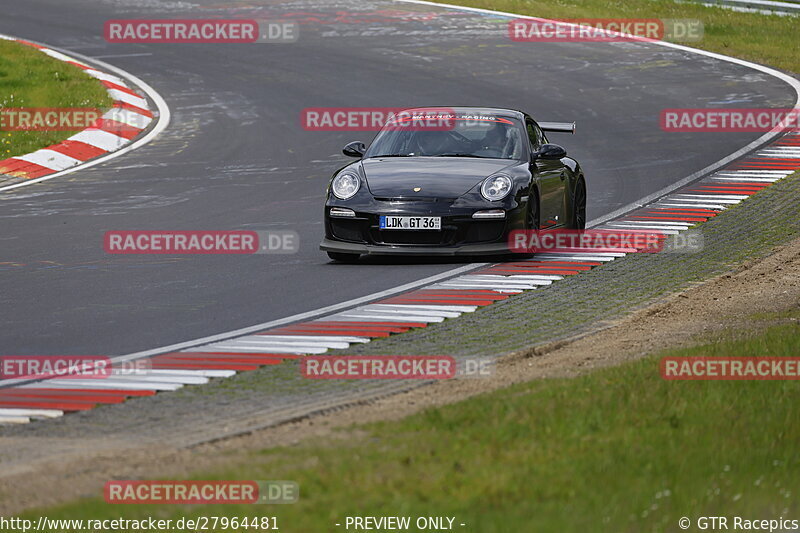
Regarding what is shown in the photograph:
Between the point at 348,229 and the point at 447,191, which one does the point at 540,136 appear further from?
the point at 348,229

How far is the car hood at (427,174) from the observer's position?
13.0 metres

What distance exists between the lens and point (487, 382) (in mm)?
8242

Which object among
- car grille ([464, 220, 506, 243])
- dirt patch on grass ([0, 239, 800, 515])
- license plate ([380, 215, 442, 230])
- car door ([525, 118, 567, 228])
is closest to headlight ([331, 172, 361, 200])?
license plate ([380, 215, 442, 230])

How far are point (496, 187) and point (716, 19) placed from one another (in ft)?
69.1

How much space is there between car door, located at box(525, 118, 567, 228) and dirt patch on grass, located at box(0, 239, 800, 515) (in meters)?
2.06

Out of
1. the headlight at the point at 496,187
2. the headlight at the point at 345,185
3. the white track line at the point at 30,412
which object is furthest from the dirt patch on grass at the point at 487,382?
the headlight at the point at 345,185

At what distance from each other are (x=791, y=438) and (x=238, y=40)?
25.8 meters

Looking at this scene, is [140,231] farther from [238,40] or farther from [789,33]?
[789,33]

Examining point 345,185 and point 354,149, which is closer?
point 345,185

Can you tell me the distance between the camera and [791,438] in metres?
6.55

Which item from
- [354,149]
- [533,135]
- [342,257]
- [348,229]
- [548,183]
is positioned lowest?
[342,257]

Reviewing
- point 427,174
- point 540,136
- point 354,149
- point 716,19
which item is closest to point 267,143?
point 540,136

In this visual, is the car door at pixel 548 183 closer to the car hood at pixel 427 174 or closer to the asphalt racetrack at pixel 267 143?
the car hood at pixel 427 174

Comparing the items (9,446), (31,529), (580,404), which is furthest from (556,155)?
(31,529)
